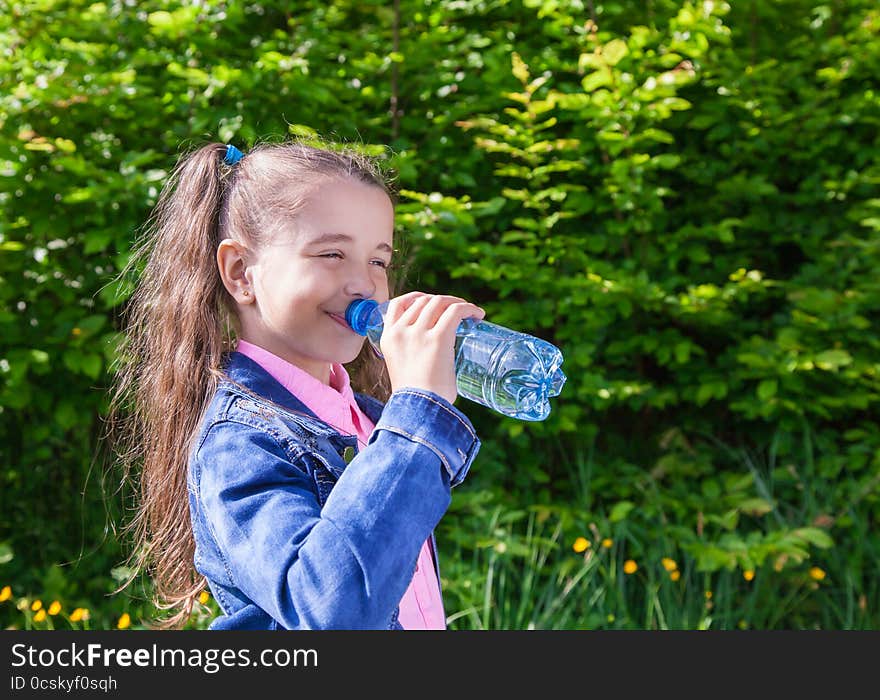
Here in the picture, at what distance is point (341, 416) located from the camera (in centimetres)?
139

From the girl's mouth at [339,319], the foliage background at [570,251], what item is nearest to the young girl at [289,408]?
the girl's mouth at [339,319]

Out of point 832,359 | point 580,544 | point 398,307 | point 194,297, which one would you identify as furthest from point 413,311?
point 832,359

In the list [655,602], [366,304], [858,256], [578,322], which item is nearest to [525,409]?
[366,304]

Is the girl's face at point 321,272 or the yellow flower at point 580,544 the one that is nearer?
the girl's face at point 321,272

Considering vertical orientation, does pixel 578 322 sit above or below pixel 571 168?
below

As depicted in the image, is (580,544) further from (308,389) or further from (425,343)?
(425,343)

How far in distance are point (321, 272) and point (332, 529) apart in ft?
1.30

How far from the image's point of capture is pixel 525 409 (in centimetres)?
143

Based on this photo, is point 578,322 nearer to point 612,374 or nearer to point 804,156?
point 612,374

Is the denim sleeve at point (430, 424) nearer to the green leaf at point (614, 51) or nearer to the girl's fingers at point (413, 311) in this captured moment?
the girl's fingers at point (413, 311)

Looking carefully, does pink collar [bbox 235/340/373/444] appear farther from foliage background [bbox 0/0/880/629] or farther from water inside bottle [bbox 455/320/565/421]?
foliage background [bbox 0/0/880/629]

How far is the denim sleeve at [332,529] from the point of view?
1009mm

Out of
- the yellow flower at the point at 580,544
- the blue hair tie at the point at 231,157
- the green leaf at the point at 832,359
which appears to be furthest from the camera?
the green leaf at the point at 832,359

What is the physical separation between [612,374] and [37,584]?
2327mm
